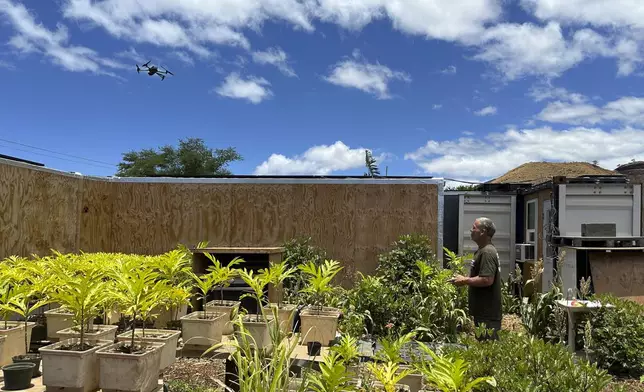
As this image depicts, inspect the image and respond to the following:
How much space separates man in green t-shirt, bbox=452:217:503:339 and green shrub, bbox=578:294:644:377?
1.14 meters

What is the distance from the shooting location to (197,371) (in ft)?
13.7

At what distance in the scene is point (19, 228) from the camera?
6.10 meters

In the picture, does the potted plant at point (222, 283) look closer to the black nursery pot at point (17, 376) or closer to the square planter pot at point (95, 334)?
the square planter pot at point (95, 334)

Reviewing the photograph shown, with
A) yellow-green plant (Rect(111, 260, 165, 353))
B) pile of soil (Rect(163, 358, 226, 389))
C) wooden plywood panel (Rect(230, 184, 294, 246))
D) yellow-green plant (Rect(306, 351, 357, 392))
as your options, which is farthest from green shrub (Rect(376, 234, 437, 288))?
yellow-green plant (Rect(306, 351, 357, 392))

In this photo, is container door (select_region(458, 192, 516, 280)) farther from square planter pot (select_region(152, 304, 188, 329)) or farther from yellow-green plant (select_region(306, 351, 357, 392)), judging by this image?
yellow-green plant (select_region(306, 351, 357, 392))

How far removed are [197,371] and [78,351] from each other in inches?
40.9

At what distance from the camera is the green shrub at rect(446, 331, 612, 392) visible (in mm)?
2811

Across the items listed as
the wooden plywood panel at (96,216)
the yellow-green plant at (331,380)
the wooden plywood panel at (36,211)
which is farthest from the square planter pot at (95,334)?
the wooden plywood panel at (96,216)

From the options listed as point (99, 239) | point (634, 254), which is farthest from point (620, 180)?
point (99, 239)

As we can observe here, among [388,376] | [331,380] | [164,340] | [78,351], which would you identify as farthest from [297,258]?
[331,380]

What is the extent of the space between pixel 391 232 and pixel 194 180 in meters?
3.34

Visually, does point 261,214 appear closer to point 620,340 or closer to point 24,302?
point 24,302

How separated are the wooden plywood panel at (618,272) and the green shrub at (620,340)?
68.9 inches

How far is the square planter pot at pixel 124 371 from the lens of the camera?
11.1ft
